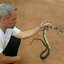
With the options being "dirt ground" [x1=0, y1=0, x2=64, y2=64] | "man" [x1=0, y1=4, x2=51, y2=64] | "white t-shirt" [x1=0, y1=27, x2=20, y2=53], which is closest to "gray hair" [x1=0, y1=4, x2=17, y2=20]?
"man" [x1=0, y1=4, x2=51, y2=64]

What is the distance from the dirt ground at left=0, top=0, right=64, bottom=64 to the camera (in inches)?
123

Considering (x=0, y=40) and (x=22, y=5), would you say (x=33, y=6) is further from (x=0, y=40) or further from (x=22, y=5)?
(x=0, y=40)

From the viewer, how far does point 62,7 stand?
516cm

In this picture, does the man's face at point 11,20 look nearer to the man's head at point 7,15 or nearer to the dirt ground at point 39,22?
the man's head at point 7,15

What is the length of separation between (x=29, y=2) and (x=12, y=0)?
634 mm

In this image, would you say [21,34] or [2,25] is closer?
[2,25]

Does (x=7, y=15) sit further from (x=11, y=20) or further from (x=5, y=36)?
(x=5, y=36)

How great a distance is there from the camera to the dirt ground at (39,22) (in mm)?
3120

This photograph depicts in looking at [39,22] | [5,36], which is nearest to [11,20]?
[5,36]

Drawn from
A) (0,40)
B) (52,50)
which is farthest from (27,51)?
(0,40)

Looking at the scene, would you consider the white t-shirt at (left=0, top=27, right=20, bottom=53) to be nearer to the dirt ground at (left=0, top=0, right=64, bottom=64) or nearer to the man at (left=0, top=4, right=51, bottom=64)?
the man at (left=0, top=4, right=51, bottom=64)

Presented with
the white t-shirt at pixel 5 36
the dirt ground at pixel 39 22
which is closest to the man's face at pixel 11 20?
the white t-shirt at pixel 5 36

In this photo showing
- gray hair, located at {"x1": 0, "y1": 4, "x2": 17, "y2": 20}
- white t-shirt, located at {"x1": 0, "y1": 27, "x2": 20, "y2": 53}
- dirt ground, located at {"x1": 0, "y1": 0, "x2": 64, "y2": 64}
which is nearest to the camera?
gray hair, located at {"x1": 0, "y1": 4, "x2": 17, "y2": 20}

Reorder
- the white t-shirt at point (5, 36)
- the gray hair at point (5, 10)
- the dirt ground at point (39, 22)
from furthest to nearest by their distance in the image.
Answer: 1. the dirt ground at point (39, 22)
2. the white t-shirt at point (5, 36)
3. the gray hair at point (5, 10)
